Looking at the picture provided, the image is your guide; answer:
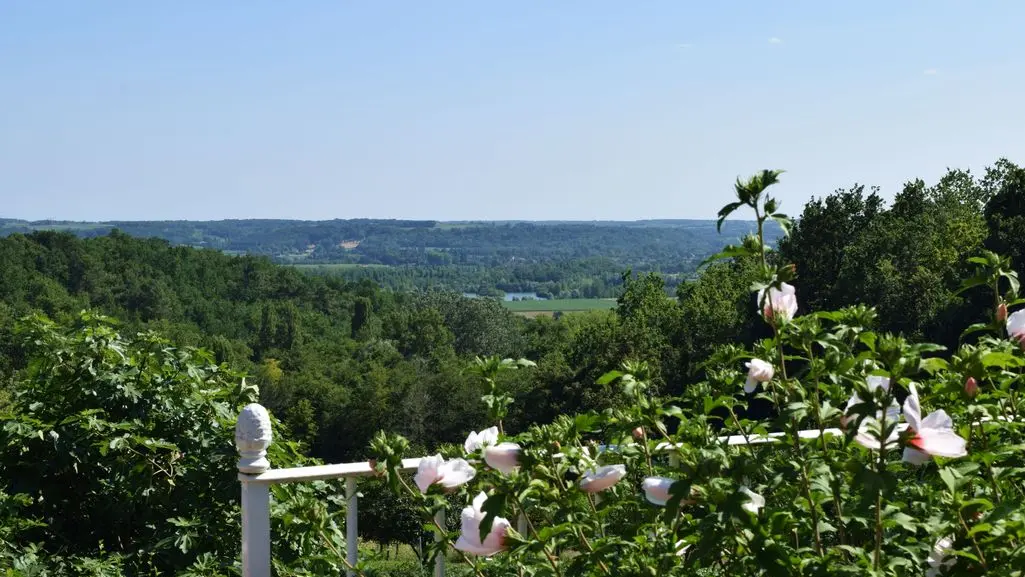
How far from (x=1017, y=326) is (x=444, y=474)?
0.82 meters

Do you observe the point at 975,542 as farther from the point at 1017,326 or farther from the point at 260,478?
the point at 260,478

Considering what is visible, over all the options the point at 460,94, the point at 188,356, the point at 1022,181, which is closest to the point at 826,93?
the point at 1022,181

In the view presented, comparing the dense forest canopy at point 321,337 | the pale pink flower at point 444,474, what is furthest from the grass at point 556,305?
the pale pink flower at point 444,474

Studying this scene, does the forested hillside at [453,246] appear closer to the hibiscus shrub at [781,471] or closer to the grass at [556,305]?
the grass at [556,305]

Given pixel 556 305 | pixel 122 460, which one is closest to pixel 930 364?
pixel 122 460

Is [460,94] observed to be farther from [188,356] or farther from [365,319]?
[188,356]

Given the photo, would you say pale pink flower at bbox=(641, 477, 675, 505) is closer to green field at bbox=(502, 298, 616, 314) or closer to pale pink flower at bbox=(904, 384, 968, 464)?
pale pink flower at bbox=(904, 384, 968, 464)

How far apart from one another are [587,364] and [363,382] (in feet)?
50.3

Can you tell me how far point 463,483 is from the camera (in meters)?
1.42

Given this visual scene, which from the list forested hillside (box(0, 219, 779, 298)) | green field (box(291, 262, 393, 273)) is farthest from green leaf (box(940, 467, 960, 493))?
green field (box(291, 262, 393, 273))


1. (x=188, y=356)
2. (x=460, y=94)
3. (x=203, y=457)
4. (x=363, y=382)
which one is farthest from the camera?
(x=460, y=94)

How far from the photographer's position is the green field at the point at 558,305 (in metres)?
83.3

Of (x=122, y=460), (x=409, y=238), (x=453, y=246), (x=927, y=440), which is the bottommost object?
(x=453, y=246)

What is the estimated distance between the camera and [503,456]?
131 cm
